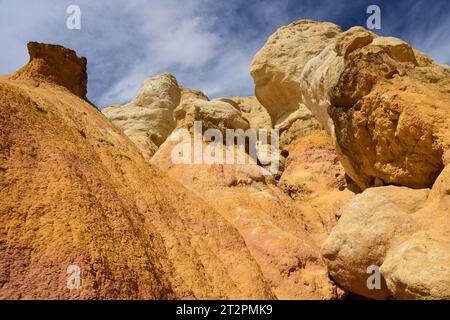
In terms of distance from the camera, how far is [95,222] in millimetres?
5289

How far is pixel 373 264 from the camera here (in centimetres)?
612

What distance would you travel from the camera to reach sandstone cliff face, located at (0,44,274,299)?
14.5 feet

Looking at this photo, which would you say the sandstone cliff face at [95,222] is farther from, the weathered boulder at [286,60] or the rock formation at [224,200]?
the weathered boulder at [286,60]

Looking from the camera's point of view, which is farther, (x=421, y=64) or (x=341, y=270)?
(x=421, y=64)

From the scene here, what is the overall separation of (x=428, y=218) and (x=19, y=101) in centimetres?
625

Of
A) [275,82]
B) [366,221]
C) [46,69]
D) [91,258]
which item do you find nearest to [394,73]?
[366,221]

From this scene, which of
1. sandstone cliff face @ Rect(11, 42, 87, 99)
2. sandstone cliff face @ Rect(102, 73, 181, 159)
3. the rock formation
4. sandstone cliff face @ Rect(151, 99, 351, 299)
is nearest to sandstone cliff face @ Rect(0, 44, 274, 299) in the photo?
the rock formation

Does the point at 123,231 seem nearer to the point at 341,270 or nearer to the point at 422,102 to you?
the point at 341,270

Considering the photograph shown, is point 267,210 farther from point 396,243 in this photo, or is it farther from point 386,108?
point 396,243

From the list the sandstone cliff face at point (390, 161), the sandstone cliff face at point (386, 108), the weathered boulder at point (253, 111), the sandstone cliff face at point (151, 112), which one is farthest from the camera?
the weathered boulder at point (253, 111)

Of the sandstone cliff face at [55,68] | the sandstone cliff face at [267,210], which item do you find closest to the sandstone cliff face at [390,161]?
the sandstone cliff face at [267,210]

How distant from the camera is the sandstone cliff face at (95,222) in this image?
4.43m

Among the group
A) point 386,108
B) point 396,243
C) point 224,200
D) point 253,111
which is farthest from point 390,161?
point 253,111
